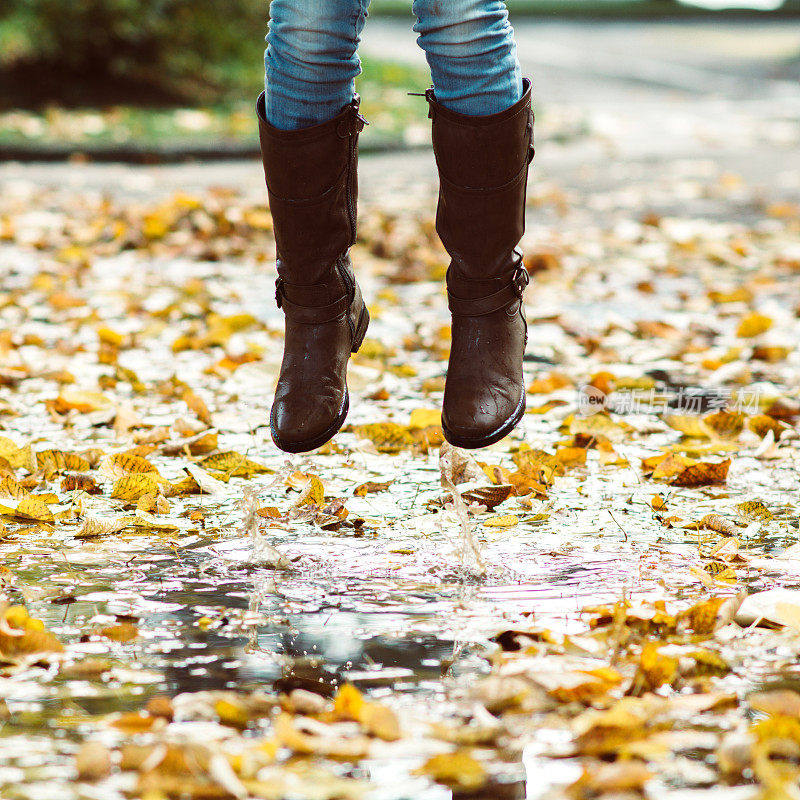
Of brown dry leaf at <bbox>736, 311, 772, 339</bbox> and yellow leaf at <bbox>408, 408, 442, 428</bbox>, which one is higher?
brown dry leaf at <bbox>736, 311, 772, 339</bbox>

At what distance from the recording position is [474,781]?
1498 mm

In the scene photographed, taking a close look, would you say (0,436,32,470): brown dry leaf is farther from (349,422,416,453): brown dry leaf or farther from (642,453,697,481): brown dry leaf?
(642,453,697,481): brown dry leaf

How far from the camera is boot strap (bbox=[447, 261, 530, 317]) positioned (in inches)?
98.0

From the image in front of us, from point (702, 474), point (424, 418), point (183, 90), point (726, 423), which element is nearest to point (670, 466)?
point (702, 474)

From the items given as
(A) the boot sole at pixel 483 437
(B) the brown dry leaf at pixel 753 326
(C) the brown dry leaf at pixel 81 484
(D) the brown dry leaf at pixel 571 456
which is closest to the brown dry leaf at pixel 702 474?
(D) the brown dry leaf at pixel 571 456

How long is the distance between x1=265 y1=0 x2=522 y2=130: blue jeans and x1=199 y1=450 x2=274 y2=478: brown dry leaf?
29.9 inches

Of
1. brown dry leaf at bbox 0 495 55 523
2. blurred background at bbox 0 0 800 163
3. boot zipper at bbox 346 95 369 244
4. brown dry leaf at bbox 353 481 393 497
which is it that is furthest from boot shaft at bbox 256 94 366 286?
blurred background at bbox 0 0 800 163

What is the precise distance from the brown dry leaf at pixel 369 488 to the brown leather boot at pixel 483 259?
279 millimetres

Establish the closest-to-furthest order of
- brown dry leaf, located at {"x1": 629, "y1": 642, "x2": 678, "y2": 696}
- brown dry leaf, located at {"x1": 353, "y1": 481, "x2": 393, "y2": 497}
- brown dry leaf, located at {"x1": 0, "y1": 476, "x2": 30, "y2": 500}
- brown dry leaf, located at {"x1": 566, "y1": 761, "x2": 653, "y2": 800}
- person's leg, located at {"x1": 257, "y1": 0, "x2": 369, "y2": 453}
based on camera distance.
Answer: brown dry leaf, located at {"x1": 566, "y1": 761, "x2": 653, "y2": 800}
brown dry leaf, located at {"x1": 629, "y1": 642, "x2": 678, "y2": 696}
person's leg, located at {"x1": 257, "y1": 0, "x2": 369, "y2": 453}
brown dry leaf, located at {"x1": 0, "y1": 476, "x2": 30, "y2": 500}
brown dry leaf, located at {"x1": 353, "y1": 481, "x2": 393, "y2": 497}

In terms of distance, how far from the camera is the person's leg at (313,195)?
2.34m

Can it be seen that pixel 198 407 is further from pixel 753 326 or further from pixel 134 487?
pixel 753 326

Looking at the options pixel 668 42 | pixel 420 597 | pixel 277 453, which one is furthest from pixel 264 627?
pixel 668 42

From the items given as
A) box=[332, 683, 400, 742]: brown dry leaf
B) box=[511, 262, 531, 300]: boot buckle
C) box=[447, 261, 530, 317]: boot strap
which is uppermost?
box=[511, 262, 531, 300]: boot buckle

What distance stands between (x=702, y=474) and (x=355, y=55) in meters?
1.13
